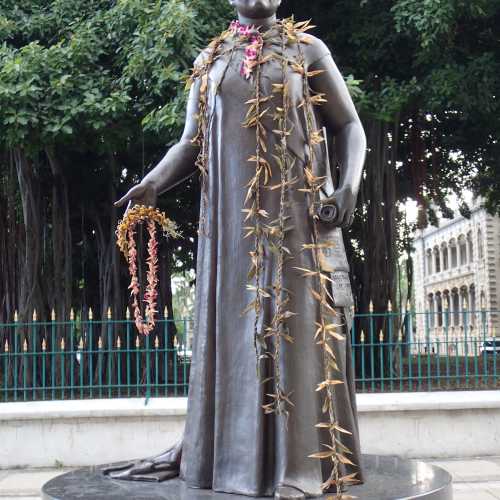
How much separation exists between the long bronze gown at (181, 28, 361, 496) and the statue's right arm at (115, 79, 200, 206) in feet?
0.52

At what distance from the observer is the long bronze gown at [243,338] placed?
2.72 meters

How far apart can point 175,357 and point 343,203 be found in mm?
6382

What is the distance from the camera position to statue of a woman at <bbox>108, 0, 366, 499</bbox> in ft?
8.96

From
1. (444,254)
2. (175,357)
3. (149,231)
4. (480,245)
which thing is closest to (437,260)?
(444,254)

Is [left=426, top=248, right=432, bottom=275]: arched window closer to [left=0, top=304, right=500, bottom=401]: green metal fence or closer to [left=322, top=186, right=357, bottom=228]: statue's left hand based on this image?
[left=0, top=304, right=500, bottom=401]: green metal fence

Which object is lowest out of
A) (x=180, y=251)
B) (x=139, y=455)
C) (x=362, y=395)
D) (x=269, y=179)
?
(x=139, y=455)

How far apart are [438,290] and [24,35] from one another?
46646mm

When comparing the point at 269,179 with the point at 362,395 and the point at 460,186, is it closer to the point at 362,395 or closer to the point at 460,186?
the point at 362,395

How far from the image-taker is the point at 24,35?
1067 cm

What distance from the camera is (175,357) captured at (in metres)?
8.94

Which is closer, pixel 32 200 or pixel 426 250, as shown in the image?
pixel 32 200

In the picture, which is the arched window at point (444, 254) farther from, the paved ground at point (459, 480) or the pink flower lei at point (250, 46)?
the pink flower lei at point (250, 46)

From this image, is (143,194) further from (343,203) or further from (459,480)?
(459,480)

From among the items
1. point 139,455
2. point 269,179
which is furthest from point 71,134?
point 269,179
